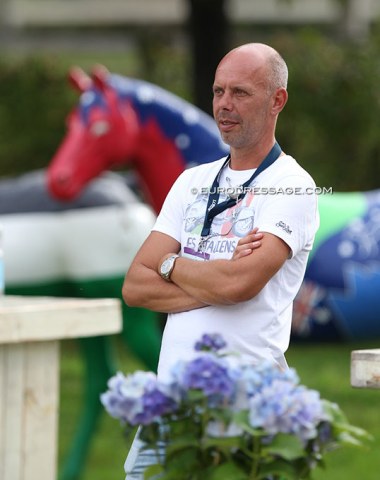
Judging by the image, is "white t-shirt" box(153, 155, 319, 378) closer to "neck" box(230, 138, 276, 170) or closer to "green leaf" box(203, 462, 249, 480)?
"neck" box(230, 138, 276, 170)

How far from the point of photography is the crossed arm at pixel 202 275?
2.92m

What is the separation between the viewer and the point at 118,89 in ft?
23.0

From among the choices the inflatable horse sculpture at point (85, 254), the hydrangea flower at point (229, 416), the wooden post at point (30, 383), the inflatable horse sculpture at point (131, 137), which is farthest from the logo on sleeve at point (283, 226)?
the inflatable horse sculpture at point (85, 254)

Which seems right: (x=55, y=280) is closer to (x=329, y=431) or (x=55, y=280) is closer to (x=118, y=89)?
(x=118, y=89)

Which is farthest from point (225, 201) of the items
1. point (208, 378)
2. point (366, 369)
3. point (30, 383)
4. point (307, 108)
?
point (307, 108)

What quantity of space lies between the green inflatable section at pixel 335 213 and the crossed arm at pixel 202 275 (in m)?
6.13

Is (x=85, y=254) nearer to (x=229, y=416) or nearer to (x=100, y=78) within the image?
(x=100, y=78)

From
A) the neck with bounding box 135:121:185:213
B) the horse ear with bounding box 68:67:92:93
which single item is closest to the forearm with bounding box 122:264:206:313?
the neck with bounding box 135:121:185:213

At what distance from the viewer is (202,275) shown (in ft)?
9.82

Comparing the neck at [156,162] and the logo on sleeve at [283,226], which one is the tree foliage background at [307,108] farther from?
the logo on sleeve at [283,226]

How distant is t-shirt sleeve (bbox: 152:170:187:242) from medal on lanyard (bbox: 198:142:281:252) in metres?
0.14

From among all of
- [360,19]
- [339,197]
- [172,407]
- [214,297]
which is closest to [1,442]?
[214,297]

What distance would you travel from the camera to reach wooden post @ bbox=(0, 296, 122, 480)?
3.93 meters

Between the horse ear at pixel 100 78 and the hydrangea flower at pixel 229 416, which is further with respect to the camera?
the horse ear at pixel 100 78
